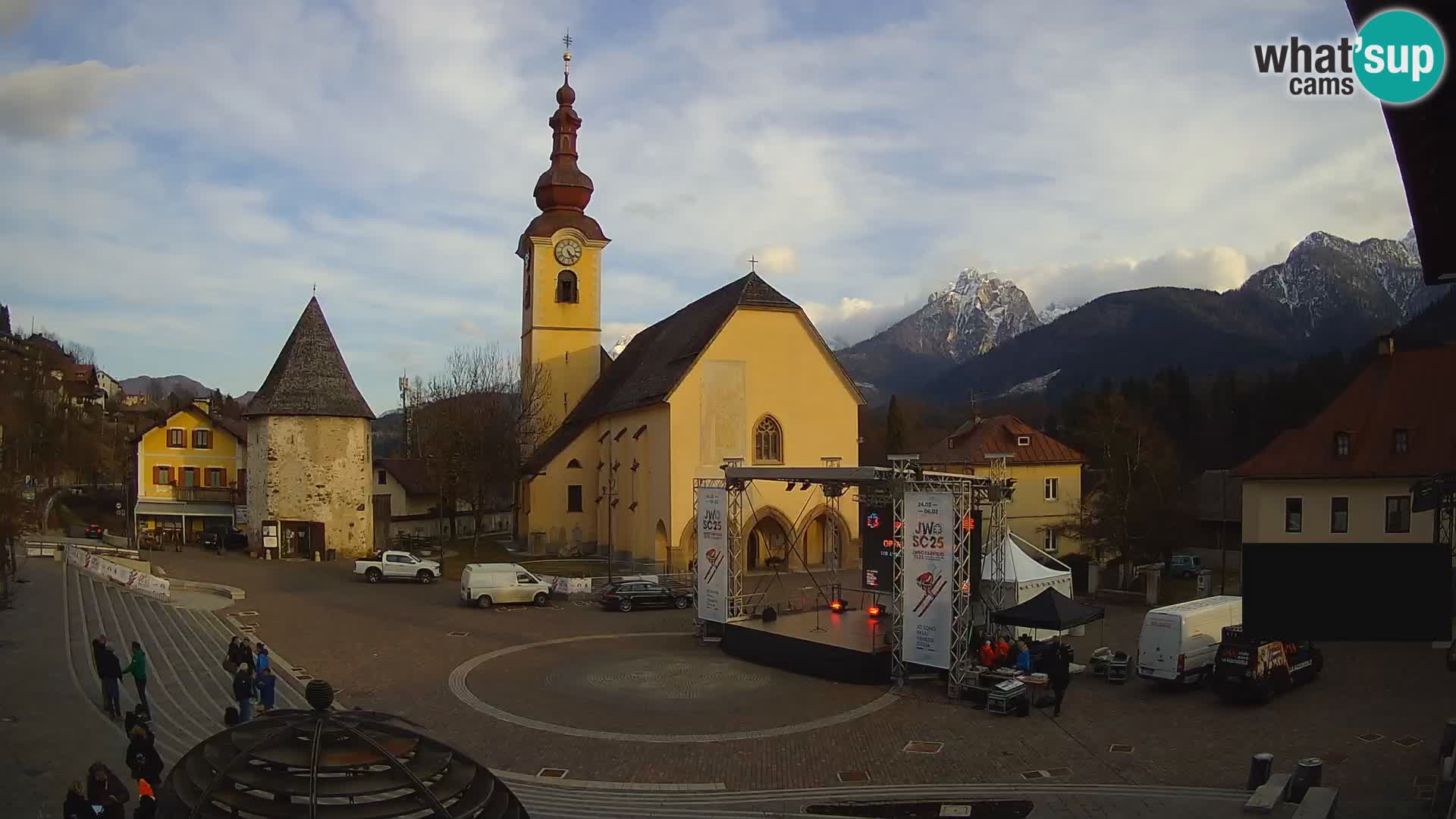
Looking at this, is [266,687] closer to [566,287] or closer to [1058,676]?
[1058,676]

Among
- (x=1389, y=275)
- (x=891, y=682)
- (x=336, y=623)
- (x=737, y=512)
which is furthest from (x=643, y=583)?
(x=1389, y=275)

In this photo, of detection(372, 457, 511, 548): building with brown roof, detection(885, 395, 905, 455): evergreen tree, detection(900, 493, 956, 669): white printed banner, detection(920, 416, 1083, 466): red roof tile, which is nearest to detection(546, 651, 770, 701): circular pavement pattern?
detection(900, 493, 956, 669): white printed banner

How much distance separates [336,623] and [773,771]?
54.2ft

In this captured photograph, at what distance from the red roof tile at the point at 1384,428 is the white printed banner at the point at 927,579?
2080 cm

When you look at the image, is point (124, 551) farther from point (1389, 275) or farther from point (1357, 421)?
point (1389, 275)

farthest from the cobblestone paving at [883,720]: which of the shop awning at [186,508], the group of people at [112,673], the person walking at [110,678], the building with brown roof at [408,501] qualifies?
the building with brown roof at [408,501]

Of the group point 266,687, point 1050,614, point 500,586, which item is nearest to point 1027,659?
point 1050,614

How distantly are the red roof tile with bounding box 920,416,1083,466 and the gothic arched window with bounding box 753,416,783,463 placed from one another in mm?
9707

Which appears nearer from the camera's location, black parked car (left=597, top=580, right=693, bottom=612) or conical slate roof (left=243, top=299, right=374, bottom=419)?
black parked car (left=597, top=580, right=693, bottom=612)

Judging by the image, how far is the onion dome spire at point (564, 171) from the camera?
51.7 meters

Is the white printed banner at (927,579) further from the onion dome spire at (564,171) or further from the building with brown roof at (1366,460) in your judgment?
the onion dome spire at (564,171)

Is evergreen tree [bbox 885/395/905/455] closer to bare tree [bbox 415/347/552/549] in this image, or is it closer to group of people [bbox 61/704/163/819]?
bare tree [bbox 415/347/552/549]

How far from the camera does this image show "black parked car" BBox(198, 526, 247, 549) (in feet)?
153

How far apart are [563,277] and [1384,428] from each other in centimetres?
3657
